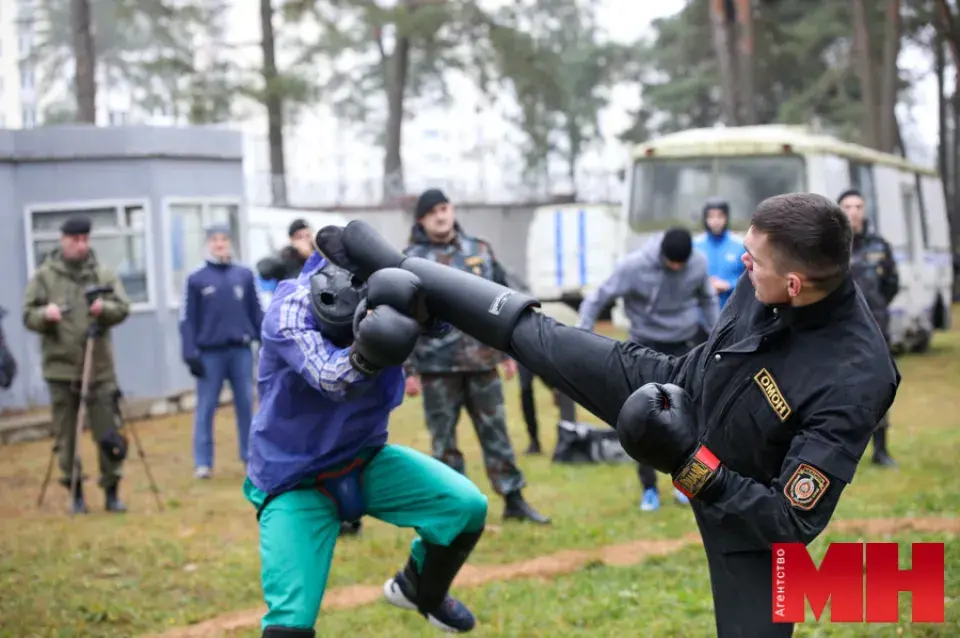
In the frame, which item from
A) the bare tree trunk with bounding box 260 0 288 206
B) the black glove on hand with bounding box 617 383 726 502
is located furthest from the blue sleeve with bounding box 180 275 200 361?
the bare tree trunk with bounding box 260 0 288 206

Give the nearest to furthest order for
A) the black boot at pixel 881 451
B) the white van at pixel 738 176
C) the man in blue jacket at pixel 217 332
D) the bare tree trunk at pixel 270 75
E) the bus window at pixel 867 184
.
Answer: the black boot at pixel 881 451, the man in blue jacket at pixel 217 332, the white van at pixel 738 176, the bus window at pixel 867 184, the bare tree trunk at pixel 270 75

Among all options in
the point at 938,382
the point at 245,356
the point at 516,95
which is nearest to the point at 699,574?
the point at 245,356

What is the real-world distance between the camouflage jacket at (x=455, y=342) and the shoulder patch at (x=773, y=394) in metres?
4.44

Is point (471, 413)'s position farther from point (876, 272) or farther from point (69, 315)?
point (876, 272)

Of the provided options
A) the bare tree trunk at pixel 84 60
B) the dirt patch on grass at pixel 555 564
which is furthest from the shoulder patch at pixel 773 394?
the bare tree trunk at pixel 84 60

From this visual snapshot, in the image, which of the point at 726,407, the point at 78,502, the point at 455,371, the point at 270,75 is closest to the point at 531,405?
the point at 455,371

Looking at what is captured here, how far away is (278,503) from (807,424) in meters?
2.10

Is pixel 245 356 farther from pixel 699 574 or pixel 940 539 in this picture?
pixel 940 539

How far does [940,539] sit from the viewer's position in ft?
23.4

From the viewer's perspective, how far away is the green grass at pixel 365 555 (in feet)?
20.6

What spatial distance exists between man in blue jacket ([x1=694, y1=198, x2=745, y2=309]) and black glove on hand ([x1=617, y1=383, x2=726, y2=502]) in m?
6.85

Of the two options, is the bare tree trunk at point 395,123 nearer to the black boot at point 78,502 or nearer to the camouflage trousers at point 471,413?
the black boot at point 78,502

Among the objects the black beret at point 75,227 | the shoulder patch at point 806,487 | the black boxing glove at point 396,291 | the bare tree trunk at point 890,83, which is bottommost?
A: the shoulder patch at point 806,487

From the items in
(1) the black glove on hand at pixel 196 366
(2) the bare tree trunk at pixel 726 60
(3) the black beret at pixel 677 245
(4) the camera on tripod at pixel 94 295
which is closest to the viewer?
(3) the black beret at pixel 677 245
